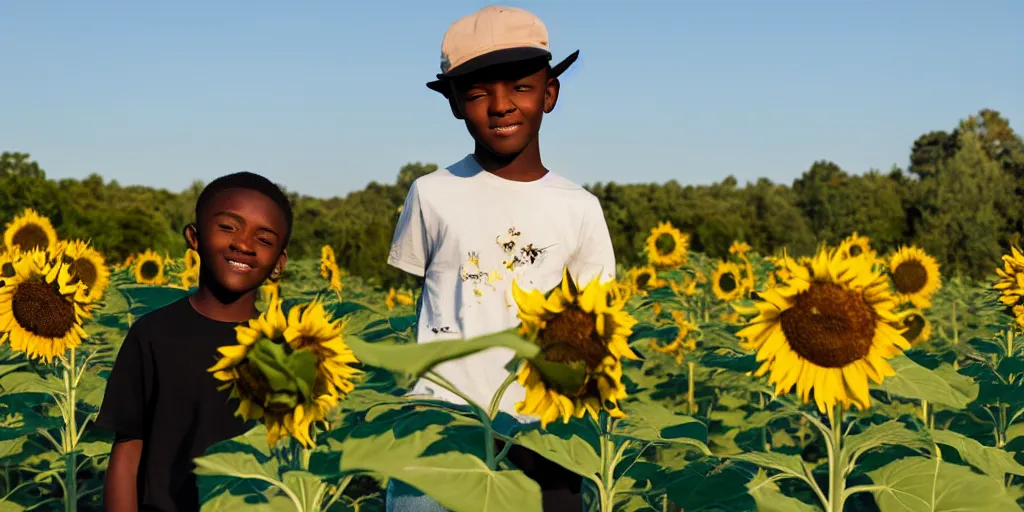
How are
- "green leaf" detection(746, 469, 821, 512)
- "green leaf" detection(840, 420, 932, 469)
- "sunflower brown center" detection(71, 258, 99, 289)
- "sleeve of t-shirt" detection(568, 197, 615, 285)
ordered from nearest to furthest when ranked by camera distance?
"green leaf" detection(746, 469, 821, 512) < "green leaf" detection(840, 420, 932, 469) < "sleeve of t-shirt" detection(568, 197, 615, 285) < "sunflower brown center" detection(71, 258, 99, 289)

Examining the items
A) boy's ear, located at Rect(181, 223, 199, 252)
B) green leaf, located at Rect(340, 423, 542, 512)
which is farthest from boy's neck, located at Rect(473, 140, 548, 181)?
green leaf, located at Rect(340, 423, 542, 512)

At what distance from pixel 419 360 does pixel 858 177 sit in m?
50.7

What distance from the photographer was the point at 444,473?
1641mm

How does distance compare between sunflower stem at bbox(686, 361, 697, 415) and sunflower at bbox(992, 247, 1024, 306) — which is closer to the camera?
sunflower at bbox(992, 247, 1024, 306)

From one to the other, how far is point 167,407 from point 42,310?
1.86m

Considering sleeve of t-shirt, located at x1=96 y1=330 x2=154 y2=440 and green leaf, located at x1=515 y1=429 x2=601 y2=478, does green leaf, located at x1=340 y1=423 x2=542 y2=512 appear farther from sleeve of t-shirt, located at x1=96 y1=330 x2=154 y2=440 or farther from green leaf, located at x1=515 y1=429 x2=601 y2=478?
sleeve of t-shirt, located at x1=96 y1=330 x2=154 y2=440

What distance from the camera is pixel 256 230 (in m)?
2.72

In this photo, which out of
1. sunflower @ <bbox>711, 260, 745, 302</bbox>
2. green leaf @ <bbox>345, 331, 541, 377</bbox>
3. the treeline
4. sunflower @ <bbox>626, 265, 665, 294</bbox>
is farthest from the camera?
the treeline

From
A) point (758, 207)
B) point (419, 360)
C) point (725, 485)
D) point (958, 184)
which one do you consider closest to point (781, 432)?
point (725, 485)

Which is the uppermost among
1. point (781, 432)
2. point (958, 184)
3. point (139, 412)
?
point (958, 184)

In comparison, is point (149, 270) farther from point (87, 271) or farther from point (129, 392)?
point (129, 392)

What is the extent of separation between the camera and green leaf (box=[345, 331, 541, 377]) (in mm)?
1409

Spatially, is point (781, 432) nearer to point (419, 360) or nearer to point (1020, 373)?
point (1020, 373)

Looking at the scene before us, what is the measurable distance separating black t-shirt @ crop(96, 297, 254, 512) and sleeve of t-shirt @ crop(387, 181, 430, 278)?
1.89 feet
